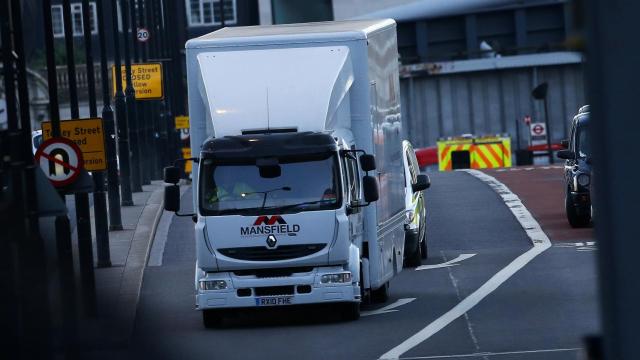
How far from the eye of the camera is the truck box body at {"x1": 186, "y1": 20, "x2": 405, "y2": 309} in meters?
16.8

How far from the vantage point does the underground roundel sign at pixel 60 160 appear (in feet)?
65.2

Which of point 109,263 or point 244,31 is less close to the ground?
point 244,31

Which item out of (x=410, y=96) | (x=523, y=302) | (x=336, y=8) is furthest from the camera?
(x=336, y=8)

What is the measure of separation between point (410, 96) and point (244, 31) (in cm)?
3706

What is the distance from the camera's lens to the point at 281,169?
16828 millimetres

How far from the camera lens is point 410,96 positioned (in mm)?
55344

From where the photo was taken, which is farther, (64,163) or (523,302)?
(64,163)

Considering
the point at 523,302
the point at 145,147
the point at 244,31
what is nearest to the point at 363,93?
the point at 244,31

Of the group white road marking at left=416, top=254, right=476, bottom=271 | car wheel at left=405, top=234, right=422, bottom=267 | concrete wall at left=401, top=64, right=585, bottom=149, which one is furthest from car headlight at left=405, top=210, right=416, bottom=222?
concrete wall at left=401, top=64, right=585, bottom=149

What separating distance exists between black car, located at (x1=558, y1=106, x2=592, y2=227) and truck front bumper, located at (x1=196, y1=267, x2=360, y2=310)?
→ 947cm

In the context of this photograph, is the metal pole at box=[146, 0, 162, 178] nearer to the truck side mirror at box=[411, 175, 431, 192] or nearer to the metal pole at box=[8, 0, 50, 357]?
the truck side mirror at box=[411, 175, 431, 192]

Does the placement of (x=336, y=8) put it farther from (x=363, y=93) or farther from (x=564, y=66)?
(x=363, y=93)

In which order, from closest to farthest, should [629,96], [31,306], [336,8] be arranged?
[629,96]
[31,306]
[336,8]

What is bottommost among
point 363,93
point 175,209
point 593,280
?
point 593,280
